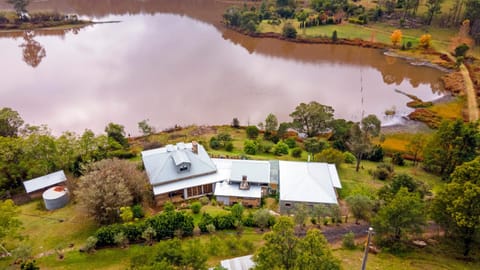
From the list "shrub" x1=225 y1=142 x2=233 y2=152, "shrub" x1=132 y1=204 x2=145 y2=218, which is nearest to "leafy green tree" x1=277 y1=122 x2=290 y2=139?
"shrub" x1=225 y1=142 x2=233 y2=152

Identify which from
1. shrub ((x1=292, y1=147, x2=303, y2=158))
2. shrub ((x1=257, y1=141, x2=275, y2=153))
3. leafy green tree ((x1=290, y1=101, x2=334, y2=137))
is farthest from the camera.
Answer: leafy green tree ((x1=290, y1=101, x2=334, y2=137))

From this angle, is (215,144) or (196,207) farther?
(215,144)

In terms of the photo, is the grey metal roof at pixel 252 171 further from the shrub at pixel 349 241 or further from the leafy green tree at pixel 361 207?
the shrub at pixel 349 241

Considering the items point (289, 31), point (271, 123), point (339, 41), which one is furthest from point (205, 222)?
point (339, 41)

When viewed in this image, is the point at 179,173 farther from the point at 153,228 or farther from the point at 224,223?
the point at 224,223

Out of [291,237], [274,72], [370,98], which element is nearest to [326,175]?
[291,237]

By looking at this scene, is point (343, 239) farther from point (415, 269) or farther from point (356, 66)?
point (356, 66)

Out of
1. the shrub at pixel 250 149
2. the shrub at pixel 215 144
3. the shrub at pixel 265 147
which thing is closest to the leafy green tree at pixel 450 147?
the shrub at pixel 265 147

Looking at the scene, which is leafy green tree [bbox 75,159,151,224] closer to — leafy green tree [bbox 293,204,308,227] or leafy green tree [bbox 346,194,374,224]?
leafy green tree [bbox 293,204,308,227]
